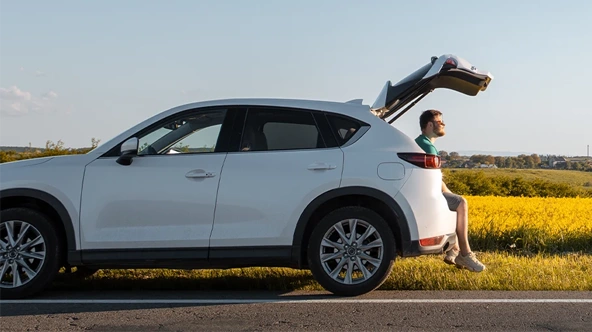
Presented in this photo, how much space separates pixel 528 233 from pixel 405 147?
663 centimetres

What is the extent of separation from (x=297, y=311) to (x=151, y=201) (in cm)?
162

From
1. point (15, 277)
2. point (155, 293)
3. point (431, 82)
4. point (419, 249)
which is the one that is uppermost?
A: point (431, 82)

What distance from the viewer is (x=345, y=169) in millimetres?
6762

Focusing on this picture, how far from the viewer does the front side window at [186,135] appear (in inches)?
272

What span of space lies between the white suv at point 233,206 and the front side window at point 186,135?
0.02 metres

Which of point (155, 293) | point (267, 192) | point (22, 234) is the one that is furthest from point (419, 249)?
point (22, 234)

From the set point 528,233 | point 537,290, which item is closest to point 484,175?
point 528,233

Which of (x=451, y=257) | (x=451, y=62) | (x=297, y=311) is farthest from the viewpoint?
(x=451, y=257)

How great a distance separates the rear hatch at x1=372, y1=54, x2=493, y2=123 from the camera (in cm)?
757

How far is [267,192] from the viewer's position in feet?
22.0

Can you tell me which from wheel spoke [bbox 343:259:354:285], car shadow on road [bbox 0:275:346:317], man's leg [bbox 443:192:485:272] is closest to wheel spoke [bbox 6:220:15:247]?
car shadow on road [bbox 0:275:346:317]

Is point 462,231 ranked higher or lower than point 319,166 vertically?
lower

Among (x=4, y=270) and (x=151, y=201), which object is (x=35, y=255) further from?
(x=151, y=201)

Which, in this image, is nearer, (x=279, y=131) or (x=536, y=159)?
(x=279, y=131)
